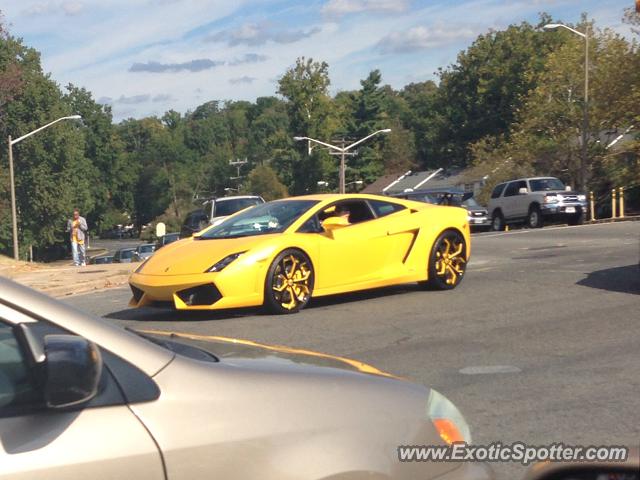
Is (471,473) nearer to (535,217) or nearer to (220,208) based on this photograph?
(220,208)

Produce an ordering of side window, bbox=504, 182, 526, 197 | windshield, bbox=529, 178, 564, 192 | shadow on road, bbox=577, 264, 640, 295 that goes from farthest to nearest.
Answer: side window, bbox=504, 182, 526, 197 < windshield, bbox=529, 178, 564, 192 < shadow on road, bbox=577, 264, 640, 295

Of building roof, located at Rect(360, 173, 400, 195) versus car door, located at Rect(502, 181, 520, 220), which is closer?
car door, located at Rect(502, 181, 520, 220)

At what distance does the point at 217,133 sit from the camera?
138 m

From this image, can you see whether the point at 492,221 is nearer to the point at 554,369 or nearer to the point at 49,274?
the point at 49,274

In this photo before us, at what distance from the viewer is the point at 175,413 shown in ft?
8.91

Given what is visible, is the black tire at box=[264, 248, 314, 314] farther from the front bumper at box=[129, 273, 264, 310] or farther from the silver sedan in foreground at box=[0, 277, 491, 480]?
the silver sedan in foreground at box=[0, 277, 491, 480]

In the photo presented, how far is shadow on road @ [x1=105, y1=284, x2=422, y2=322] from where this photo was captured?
1029 centimetres

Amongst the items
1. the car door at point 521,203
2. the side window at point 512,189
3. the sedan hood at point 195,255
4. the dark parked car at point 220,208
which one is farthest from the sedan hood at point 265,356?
the side window at point 512,189

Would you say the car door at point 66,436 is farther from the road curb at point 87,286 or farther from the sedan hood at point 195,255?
the road curb at point 87,286

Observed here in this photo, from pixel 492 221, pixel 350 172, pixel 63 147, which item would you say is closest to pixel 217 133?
pixel 350 172

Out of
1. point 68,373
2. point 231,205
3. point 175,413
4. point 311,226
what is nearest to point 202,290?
point 311,226

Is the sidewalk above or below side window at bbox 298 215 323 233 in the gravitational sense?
below

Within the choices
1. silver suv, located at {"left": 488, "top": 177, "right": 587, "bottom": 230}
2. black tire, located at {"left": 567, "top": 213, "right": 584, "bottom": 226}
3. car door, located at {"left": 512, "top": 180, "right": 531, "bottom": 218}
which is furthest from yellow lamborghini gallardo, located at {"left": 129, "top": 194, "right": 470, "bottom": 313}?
car door, located at {"left": 512, "top": 180, "right": 531, "bottom": 218}

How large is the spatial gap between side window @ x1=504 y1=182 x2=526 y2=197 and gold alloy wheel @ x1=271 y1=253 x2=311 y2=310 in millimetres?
24989
